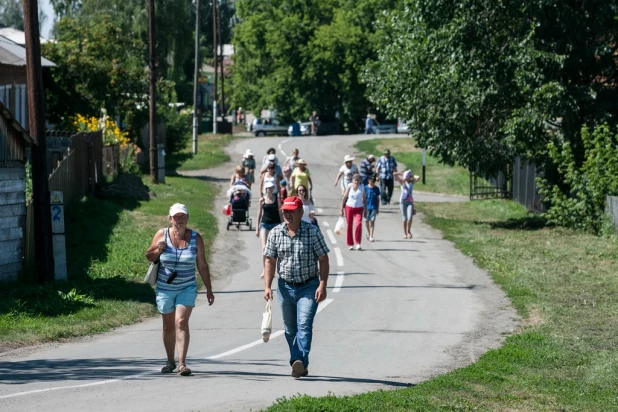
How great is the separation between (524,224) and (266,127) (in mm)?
44483

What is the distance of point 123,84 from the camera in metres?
42.9

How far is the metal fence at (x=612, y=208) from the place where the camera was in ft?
84.2

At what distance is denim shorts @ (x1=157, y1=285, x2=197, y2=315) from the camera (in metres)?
11.0

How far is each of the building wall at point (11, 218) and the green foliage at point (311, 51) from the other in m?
56.6

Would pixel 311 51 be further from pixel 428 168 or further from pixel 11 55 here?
pixel 11 55

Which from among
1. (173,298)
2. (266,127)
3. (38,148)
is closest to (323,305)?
(38,148)

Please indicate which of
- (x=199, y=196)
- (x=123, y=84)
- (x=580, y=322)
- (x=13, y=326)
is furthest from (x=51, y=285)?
(x=123, y=84)

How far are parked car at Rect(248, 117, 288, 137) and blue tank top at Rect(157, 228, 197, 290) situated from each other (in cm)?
6198

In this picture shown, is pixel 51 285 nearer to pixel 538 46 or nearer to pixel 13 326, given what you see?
pixel 13 326

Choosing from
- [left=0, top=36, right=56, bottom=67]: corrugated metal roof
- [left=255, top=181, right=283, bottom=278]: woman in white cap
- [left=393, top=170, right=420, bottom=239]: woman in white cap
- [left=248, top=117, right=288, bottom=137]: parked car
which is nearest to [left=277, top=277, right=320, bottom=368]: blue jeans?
[left=255, top=181, right=283, bottom=278]: woman in white cap

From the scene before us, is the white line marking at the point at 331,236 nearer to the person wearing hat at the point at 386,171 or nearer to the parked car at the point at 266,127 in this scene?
the person wearing hat at the point at 386,171

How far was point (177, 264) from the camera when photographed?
11008 mm

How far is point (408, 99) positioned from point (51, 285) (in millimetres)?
14632

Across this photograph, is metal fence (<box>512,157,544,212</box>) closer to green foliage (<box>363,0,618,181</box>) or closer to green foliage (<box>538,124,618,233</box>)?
green foliage (<box>363,0,618,181</box>)
